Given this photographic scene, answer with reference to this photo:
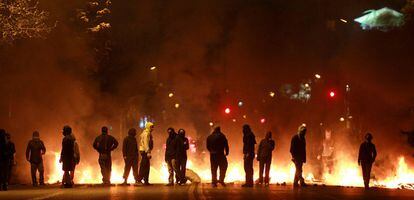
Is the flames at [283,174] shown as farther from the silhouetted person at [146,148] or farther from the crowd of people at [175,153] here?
the silhouetted person at [146,148]

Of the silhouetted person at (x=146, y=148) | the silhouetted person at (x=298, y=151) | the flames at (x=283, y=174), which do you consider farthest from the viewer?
the flames at (x=283, y=174)

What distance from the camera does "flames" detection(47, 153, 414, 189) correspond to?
29.1m

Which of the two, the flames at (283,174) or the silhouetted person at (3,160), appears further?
the flames at (283,174)

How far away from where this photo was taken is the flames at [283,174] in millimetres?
29103

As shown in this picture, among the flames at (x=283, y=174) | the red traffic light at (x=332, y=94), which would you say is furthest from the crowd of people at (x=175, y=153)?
the red traffic light at (x=332, y=94)

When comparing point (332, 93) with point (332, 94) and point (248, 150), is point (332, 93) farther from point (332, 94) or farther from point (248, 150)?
point (248, 150)

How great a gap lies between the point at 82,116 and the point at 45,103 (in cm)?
258

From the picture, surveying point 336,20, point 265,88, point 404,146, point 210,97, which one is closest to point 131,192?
point 404,146

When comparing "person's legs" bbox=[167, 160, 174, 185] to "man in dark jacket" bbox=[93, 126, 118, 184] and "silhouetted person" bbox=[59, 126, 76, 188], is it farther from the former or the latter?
"silhouetted person" bbox=[59, 126, 76, 188]

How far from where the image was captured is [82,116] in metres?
31.9

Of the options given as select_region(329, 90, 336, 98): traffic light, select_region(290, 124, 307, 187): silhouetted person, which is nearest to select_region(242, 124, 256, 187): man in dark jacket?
select_region(290, 124, 307, 187): silhouetted person

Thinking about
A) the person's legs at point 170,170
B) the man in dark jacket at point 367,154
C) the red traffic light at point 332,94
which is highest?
the red traffic light at point 332,94

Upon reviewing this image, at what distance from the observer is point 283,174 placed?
3841cm

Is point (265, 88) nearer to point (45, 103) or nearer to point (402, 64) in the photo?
point (402, 64)
